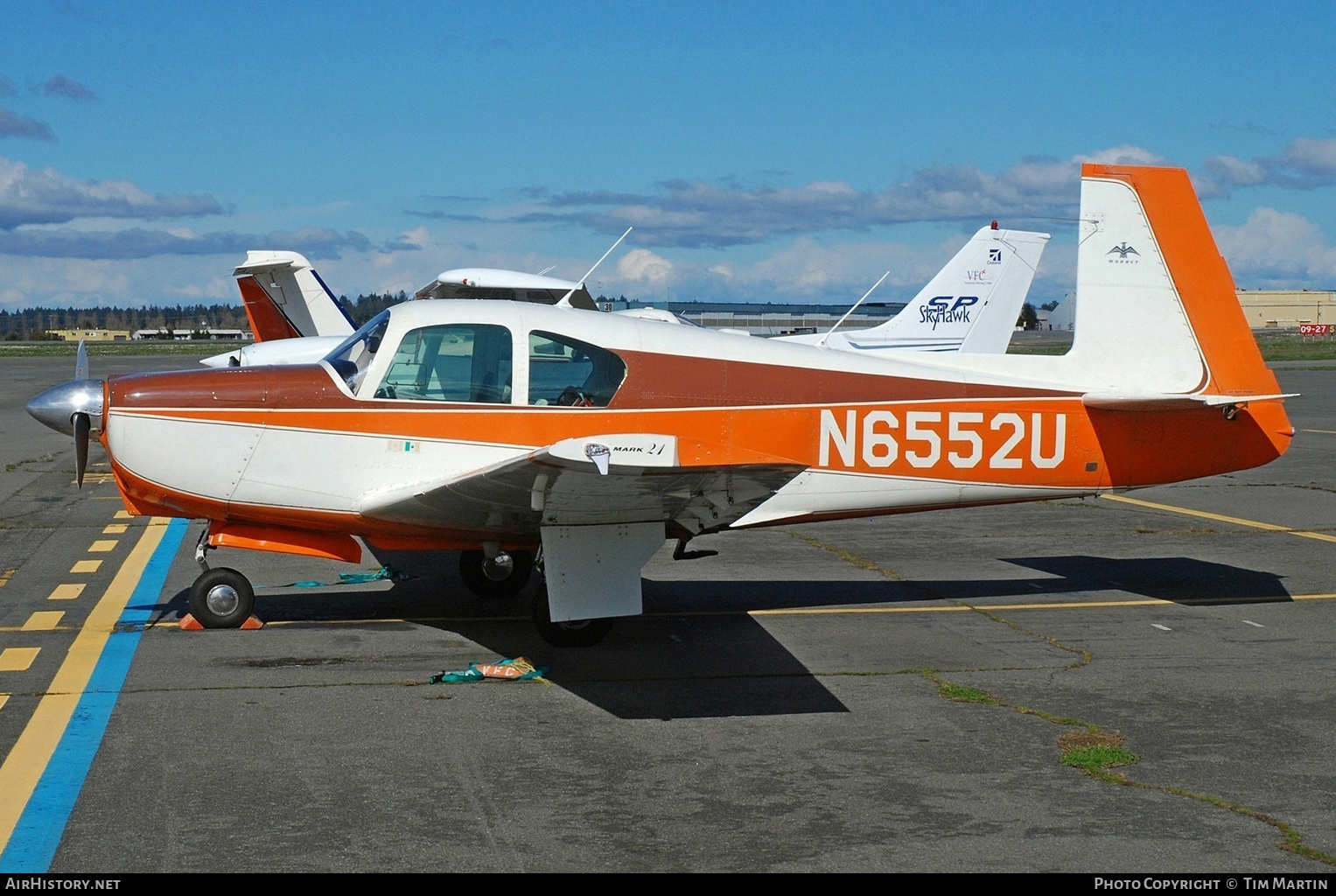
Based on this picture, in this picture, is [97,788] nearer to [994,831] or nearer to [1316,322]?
[994,831]

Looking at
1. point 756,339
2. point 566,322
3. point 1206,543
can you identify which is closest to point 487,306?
point 566,322

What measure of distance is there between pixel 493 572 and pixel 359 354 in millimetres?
2060

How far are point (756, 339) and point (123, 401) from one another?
156 inches

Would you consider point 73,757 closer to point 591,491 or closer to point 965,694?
point 591,491

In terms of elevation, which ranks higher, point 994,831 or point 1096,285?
point 1096,285

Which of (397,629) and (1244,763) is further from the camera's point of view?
(397,629)

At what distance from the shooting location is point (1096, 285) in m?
8.42

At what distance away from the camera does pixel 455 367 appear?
7.37 meters

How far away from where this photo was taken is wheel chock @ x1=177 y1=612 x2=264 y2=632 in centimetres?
765

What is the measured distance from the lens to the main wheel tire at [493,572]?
877 centimetres

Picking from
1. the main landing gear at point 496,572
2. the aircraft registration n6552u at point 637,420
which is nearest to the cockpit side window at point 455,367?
the aircraft registration n6552u at point 637,420

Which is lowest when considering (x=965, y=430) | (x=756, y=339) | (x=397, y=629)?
(x=397, y=629)

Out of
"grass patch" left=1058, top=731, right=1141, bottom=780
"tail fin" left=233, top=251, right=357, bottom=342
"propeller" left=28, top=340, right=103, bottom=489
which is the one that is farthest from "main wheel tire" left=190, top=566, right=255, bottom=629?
"tail fin" left=233, top=251, right=357, bottom=342

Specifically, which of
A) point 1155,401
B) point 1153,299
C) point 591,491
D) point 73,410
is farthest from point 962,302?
point 73,410
